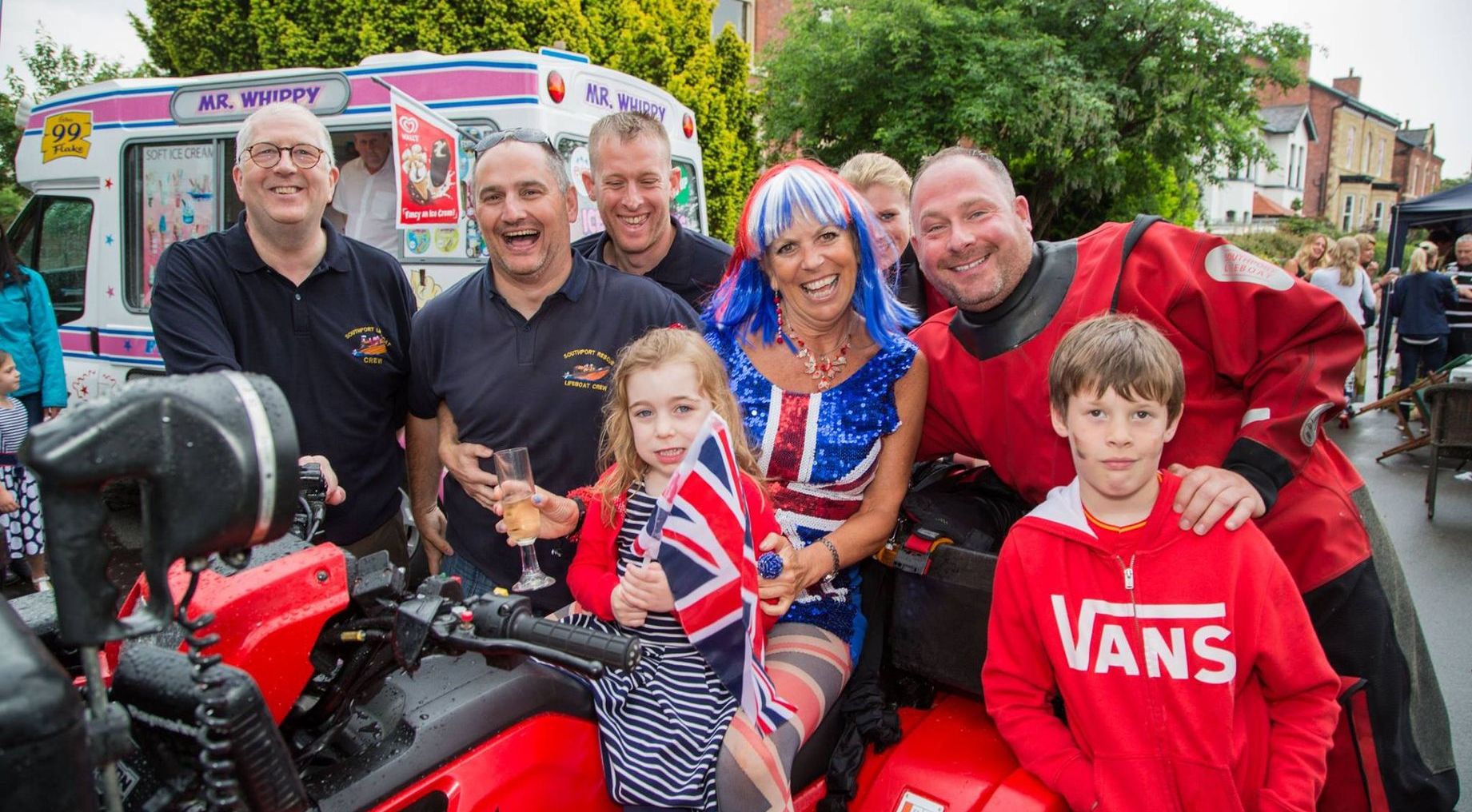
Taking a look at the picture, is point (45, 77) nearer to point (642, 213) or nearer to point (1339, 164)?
point (642, 213)

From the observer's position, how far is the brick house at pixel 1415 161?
66.4 m

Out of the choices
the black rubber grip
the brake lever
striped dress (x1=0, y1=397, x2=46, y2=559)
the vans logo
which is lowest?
striped dress (x1=0, y1=397, x2=46, y2=559)

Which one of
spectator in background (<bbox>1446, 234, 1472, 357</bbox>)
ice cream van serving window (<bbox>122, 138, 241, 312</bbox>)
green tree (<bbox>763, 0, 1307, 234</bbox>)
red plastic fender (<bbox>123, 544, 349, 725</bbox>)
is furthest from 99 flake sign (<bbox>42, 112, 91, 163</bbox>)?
spectator in background (<bbox>1446, 234, 1472, 357</bbox>)

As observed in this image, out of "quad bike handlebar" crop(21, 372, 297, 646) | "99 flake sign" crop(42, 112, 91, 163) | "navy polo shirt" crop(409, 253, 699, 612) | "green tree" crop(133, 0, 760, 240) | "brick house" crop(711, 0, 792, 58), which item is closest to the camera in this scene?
"quad bike handlebar" crop(21, 372, 297, 646)

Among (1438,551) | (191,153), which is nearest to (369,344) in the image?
(191,153)

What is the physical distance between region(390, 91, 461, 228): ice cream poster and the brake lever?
16.8 ft

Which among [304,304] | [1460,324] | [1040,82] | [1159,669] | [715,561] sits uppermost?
[1040,82]

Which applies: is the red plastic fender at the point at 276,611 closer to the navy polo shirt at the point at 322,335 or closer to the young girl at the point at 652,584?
the young girl at the point at 652,584

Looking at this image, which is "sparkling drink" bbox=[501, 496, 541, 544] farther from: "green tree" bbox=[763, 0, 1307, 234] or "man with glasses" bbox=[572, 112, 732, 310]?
"green tree" bbox=[763, 0, 1307, 234]

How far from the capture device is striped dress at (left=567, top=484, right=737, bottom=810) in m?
1.83

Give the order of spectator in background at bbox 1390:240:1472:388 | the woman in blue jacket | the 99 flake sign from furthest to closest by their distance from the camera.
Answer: spectator in background at bbox 1390:240:1472:388
the 99 flake sign
the woman in blue jacket

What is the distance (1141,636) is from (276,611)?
1623 mm

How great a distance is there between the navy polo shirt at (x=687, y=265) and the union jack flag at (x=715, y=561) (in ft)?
7.10

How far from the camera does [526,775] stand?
173 centimetres
